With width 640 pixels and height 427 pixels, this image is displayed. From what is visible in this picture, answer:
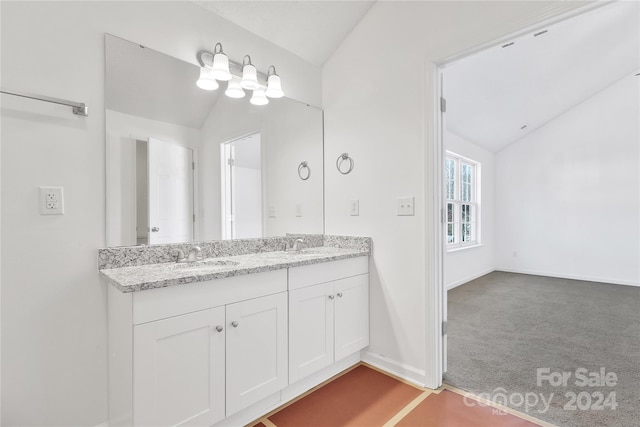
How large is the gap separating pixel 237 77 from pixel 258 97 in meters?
0.21

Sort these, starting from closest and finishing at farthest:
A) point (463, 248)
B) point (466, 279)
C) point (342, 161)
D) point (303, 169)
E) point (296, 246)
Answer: point (296, 246) → point (342, 161) → point (303, 169) → point (463, 248) → point (466, 279)

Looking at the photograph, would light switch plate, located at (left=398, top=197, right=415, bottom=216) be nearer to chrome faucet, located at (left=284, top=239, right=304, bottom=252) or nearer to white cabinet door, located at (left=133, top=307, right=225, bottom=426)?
chrome faucet, located at (left=284, top=239, right=304, bottom=252)

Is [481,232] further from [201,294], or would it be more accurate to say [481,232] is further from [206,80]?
[201,294]

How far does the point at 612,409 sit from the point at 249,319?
2.08 m

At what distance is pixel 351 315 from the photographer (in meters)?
2.17

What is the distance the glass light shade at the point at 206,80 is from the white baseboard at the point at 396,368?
2156mm

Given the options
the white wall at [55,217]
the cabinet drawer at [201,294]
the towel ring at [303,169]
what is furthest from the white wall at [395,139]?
the white wall at [55,217]

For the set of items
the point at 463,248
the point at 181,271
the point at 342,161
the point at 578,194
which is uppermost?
the point at 342,161

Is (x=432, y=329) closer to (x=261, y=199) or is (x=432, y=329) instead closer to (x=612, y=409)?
(x=612, y=409)

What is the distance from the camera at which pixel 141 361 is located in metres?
1.24

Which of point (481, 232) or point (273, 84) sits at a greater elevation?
point (273, 84)

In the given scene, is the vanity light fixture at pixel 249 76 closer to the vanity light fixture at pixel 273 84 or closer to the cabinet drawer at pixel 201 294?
the vanity light fixture at pixel 273 84

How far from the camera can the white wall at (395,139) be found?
1938mm

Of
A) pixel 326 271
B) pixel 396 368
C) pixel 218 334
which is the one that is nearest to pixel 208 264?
pixel 218 334
